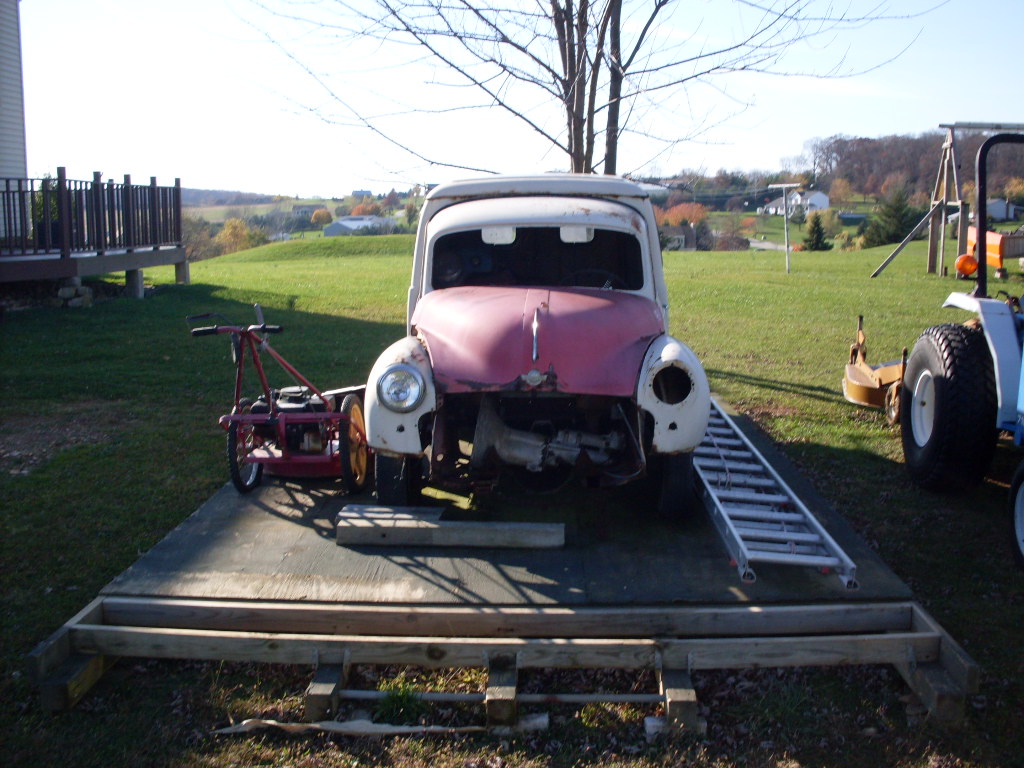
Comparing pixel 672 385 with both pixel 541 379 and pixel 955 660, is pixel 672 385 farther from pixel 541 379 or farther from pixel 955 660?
pixel 955 660

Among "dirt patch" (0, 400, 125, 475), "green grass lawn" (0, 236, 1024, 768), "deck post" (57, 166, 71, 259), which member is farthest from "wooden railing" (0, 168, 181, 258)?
"dirt patch" (0, 400, 125, 475)

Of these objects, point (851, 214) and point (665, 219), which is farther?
point (851, 214)

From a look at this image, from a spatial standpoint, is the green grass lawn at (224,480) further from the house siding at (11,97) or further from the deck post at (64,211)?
the house siding at (11,97)

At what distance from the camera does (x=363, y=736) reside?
3.56m

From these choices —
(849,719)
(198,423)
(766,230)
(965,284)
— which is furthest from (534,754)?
(766,230)

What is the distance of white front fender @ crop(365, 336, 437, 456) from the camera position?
4855 millimetres

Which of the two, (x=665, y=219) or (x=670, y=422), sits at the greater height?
(x=665, y=219)

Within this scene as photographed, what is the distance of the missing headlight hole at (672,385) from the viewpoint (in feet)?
16.0

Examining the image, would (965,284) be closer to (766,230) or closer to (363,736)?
(363,736)

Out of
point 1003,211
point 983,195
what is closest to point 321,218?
point 1003,211

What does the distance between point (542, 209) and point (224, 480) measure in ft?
9.56

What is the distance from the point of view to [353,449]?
5.78 m

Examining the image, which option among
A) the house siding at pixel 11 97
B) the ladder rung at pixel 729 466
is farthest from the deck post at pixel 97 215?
the ladder rung at pixel 729 466

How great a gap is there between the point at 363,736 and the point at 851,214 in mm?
63018
